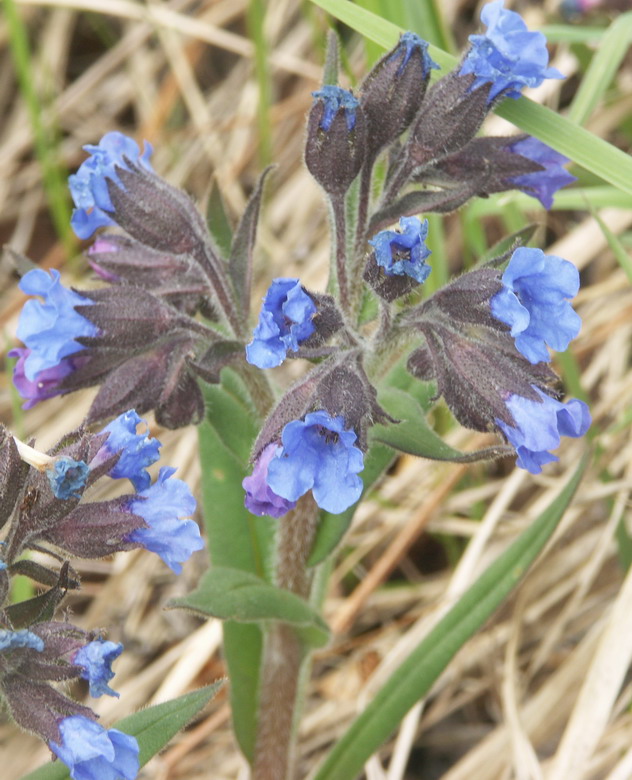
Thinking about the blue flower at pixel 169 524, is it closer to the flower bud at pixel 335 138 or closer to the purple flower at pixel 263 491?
the purple flower at pixel 263 491

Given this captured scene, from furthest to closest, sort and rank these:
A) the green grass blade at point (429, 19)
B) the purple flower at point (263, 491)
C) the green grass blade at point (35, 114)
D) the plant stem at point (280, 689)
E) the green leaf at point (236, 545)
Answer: the green grass blade at point (35, 114) < the green grass blade at point (429, 19) < the green leaf at point (236, 545) < the plant stem at point (280, 689) < the purple flower at point (263, 491)

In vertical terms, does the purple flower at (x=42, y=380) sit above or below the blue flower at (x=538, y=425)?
below

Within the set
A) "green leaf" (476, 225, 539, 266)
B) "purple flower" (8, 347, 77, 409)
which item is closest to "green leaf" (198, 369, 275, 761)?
"purple flower" (8, 347, 77, 409)

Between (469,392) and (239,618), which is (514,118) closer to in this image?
(469,392)

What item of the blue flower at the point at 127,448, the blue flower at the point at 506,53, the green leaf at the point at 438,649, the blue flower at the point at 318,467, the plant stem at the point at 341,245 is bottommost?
the green leaf at the point at 438,649

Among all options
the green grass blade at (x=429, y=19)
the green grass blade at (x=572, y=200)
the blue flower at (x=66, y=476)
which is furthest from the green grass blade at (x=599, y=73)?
the blue flower at (x=66, y=476)

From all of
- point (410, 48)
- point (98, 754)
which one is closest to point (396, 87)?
point (410, 48)

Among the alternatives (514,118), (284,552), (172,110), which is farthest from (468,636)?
(172,110)
